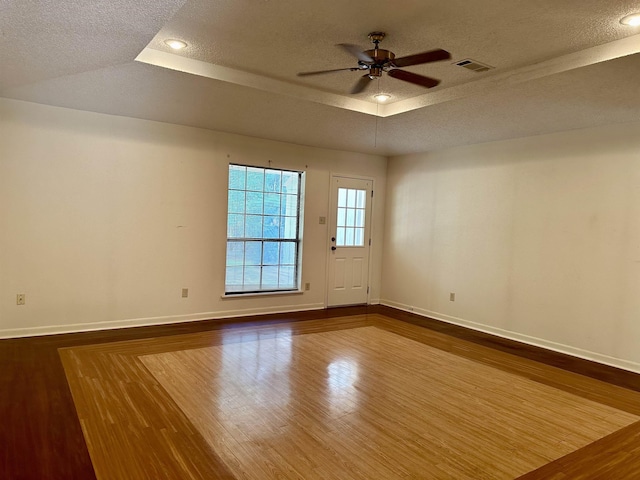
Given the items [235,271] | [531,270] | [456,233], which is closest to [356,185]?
[456,233]

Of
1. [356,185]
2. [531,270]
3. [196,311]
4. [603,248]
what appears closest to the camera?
[603,248]

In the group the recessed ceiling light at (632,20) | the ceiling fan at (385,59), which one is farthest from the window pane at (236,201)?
the recessed ceiling light at (632,20)

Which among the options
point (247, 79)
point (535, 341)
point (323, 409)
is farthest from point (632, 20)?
point (535, 341)

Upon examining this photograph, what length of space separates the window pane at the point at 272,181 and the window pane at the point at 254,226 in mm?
439

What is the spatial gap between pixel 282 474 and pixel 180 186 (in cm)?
398

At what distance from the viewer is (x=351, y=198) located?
6930mm

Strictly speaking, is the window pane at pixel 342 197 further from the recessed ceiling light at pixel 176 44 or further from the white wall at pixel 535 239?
the recessed ceiling light at pixel 176 44

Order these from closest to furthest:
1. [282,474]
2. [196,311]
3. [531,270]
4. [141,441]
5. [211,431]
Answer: [282,474]
[141,441]
[211,431]
[531,270]
[196,311]

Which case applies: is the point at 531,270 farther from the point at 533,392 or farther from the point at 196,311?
the point at 196,311

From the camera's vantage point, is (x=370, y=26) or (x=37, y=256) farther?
(x=37, y=256)

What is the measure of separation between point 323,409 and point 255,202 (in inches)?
140

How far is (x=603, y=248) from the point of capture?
4535 mm

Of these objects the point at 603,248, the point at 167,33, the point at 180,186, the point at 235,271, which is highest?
the point at 167,33

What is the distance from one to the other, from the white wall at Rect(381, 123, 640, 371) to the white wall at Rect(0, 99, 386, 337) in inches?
89.9
